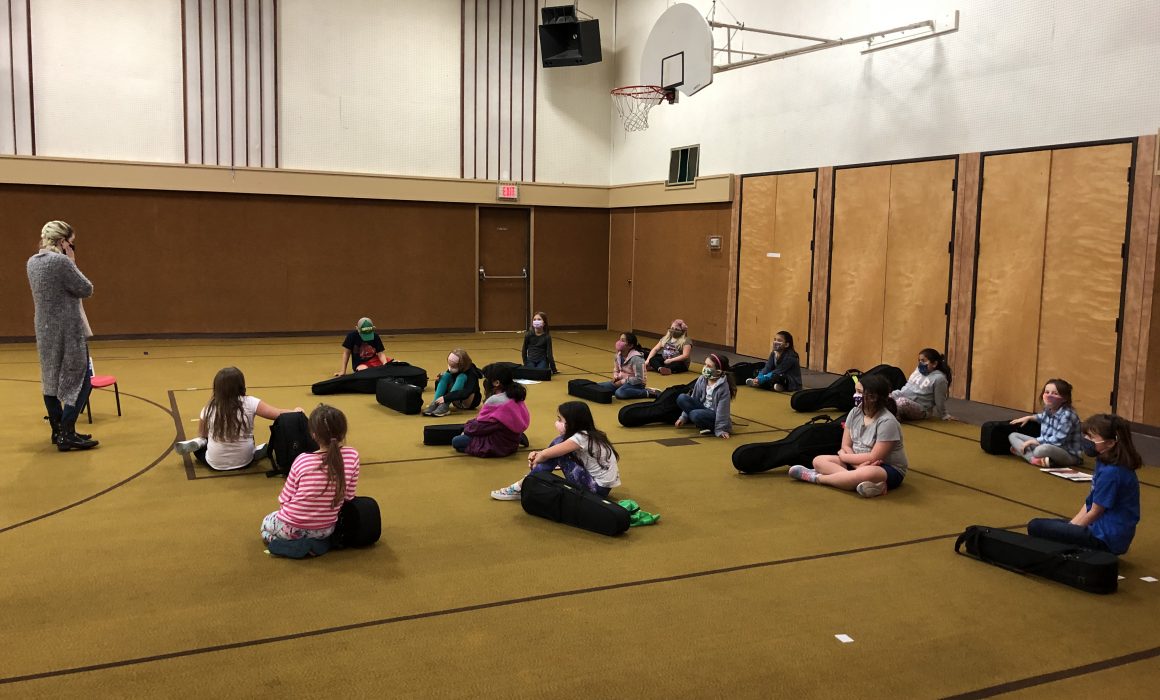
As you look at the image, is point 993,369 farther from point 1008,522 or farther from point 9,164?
point 9,164

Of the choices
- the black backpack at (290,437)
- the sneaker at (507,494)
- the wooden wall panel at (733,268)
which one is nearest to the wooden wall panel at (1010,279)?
the wooden wall panel at (733,268)

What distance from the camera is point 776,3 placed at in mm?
14688

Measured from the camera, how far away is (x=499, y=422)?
26.5 feet

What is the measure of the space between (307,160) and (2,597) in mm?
13729

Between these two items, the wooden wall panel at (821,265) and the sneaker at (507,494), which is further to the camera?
the wooden wall panel at (821,265)

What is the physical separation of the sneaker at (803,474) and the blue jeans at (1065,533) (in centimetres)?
183

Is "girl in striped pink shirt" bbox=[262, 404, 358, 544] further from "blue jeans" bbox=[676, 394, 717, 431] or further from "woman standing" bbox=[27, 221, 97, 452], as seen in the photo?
"blue jeans" bbox=[676, 394, 717, 431]

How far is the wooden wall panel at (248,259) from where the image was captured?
52.8 ft

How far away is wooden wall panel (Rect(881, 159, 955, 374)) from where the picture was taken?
471 inches

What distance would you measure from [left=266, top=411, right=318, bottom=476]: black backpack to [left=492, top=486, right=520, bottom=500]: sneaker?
4.80 ft

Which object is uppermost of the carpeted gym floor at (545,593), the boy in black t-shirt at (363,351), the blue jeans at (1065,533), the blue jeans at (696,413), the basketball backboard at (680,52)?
the basketball backboard at (680,52)

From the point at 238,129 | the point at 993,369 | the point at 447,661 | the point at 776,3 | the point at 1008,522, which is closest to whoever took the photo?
the point at 447,661

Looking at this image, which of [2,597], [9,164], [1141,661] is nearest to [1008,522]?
[1141,661]

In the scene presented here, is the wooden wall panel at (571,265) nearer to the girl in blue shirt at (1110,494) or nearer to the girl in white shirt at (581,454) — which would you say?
the girl in white shirt at (581,454)
